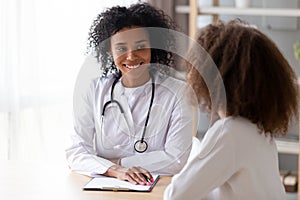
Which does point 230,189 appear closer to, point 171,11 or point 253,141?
point 253,141

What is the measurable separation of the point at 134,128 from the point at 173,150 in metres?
0.16

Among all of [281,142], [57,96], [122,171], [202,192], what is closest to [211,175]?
[202,192]

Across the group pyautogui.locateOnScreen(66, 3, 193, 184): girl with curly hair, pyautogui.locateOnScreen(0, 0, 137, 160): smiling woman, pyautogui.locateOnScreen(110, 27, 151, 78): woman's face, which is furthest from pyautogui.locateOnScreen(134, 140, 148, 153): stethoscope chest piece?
pyautogui.locateOnScreen(0, 0, 137, 160): smiling woman

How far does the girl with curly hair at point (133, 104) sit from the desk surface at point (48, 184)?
0.07 m

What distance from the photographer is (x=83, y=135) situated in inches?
92.2

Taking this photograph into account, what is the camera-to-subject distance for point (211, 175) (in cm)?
160

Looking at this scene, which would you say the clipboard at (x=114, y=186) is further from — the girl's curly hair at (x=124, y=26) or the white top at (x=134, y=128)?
the girl's curly hair at (x=124, y=26)

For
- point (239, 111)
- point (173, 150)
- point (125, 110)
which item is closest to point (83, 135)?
point (125, 110)

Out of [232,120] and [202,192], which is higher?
[232,120]

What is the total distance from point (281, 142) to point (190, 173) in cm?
211

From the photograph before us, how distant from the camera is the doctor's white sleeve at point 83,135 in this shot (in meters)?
2.28

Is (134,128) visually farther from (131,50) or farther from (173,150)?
(131,50)

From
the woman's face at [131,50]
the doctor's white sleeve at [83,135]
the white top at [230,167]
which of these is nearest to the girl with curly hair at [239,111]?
the white top at [230,167]

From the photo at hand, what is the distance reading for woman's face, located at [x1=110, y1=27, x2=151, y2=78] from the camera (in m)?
2.16
